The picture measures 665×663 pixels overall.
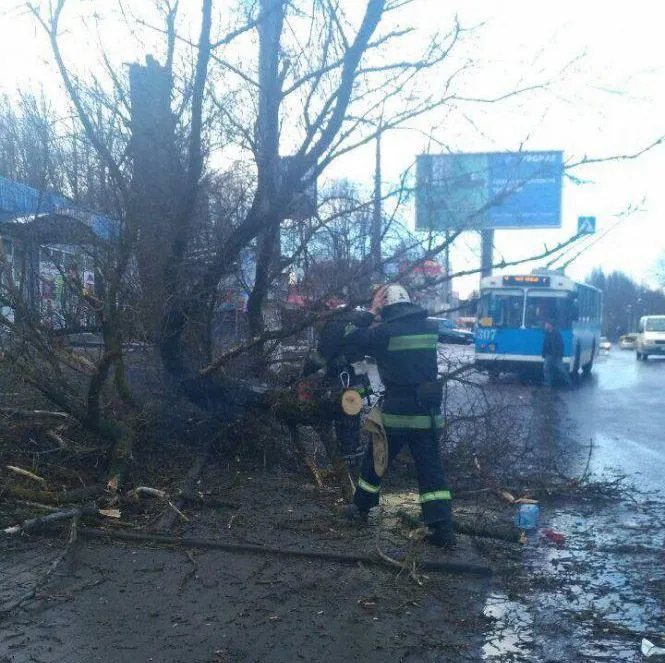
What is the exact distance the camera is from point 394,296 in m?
5.79

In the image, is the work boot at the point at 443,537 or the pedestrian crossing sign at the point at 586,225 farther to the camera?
the pedestrian crossing sign at the point at 586,225

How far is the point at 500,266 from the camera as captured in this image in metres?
7.05

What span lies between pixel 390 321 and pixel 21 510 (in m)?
2.76

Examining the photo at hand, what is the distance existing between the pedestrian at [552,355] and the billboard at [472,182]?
11.0 m

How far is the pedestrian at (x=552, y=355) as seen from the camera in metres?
18.6

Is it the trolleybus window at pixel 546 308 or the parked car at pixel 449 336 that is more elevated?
the trolleybus window at pixel 546 308

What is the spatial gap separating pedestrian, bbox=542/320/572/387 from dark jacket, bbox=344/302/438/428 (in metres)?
13.5

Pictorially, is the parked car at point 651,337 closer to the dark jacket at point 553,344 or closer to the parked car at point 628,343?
the parked car at point 628,343

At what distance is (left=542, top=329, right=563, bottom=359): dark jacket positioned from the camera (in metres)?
18.6

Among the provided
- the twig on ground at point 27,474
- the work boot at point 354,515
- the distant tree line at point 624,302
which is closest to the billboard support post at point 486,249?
the work boot at point 354,515

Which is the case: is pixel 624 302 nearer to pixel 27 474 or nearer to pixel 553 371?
pixel 553 371

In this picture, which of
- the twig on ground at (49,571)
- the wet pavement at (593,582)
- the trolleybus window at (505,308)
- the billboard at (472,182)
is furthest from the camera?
the trolleybus window at (505,308)

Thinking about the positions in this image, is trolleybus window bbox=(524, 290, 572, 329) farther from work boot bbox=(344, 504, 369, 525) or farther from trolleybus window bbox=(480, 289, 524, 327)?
work boot bbox=(344, 504, 369, 525)

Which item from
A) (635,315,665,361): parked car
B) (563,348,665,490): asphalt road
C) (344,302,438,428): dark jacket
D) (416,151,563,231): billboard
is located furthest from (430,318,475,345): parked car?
(635,315,665,361): parked car
